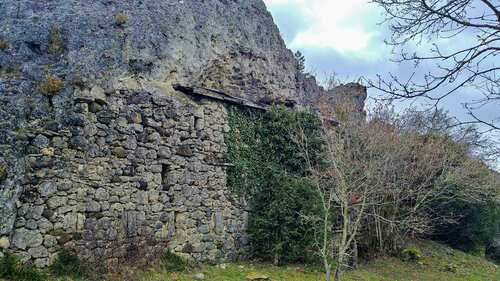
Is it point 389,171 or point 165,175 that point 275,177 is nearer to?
point 165,175

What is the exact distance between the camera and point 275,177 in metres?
11.8

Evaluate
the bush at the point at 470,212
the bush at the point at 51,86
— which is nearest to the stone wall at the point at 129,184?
the bush at the point at 51,86

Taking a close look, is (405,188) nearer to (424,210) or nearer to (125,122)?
(424,210)

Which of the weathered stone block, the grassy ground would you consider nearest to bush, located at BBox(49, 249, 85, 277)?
the weathered stone block

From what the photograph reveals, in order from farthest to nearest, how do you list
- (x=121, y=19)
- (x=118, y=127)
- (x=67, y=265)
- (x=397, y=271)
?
(x=397, y=271) → (x=121, y=19) → (x=118, y=127) → (x=67, y=265)

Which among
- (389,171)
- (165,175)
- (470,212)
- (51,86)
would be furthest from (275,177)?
(470,212)

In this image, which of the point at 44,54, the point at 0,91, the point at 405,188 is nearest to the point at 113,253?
the point at 0,91

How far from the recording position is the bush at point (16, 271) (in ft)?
22.7

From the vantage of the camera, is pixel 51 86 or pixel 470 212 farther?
pixel 470 212

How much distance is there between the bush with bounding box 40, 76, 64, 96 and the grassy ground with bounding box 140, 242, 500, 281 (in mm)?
3953

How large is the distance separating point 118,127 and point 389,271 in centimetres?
926

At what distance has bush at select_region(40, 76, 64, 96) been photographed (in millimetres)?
8164

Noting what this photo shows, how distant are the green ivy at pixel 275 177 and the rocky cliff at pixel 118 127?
44 cm

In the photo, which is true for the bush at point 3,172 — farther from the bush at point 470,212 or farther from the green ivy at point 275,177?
the bush at point 470,212
